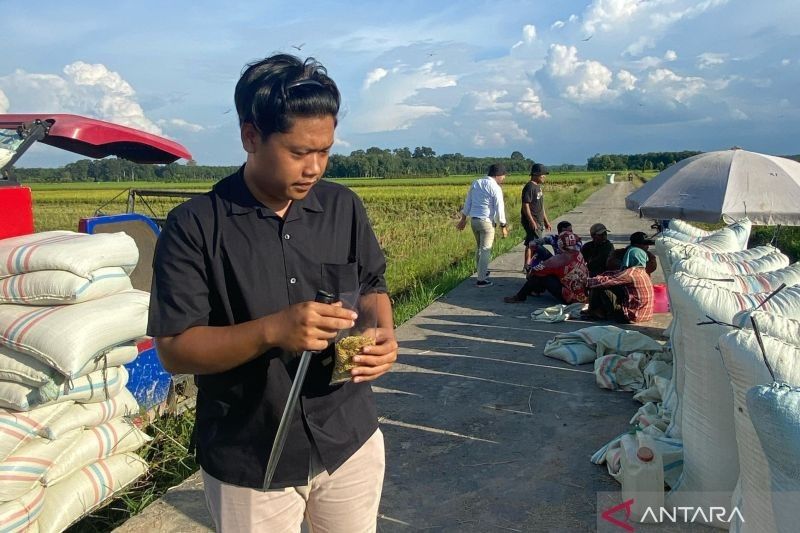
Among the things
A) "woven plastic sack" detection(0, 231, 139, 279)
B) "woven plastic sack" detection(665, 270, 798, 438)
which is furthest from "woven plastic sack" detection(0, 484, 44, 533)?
"woven plastic sack" detection(665, 270, 798, 438)

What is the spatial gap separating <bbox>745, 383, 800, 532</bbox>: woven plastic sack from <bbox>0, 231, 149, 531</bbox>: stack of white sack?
97.9 inches

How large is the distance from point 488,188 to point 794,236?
8579 mm

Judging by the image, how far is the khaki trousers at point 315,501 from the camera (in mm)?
1526

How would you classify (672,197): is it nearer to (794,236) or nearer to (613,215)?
(794,236)

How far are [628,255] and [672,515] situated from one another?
12.7ft

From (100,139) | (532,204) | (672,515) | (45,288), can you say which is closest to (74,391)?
(45,288)

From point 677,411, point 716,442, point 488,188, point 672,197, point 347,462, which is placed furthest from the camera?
point 488,188

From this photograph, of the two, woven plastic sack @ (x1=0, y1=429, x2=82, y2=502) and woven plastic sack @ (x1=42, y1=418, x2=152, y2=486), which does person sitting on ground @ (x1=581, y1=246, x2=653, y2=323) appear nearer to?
woven plastic sack @ (x1=42, y1=418, x2=152, y2=486)

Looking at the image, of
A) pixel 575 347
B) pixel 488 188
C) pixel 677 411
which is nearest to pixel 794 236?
pixel 488 188

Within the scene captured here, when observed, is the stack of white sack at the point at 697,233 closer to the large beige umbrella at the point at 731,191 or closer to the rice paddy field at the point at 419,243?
the large beige umbrella at the point at 731,191

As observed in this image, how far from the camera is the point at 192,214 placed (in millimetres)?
1454

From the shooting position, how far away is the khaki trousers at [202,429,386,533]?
5.01 ft

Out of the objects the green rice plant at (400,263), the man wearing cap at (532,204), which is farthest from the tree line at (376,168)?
the man wearing cap at (532,204)

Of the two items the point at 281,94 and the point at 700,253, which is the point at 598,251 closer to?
the point at 700,253
